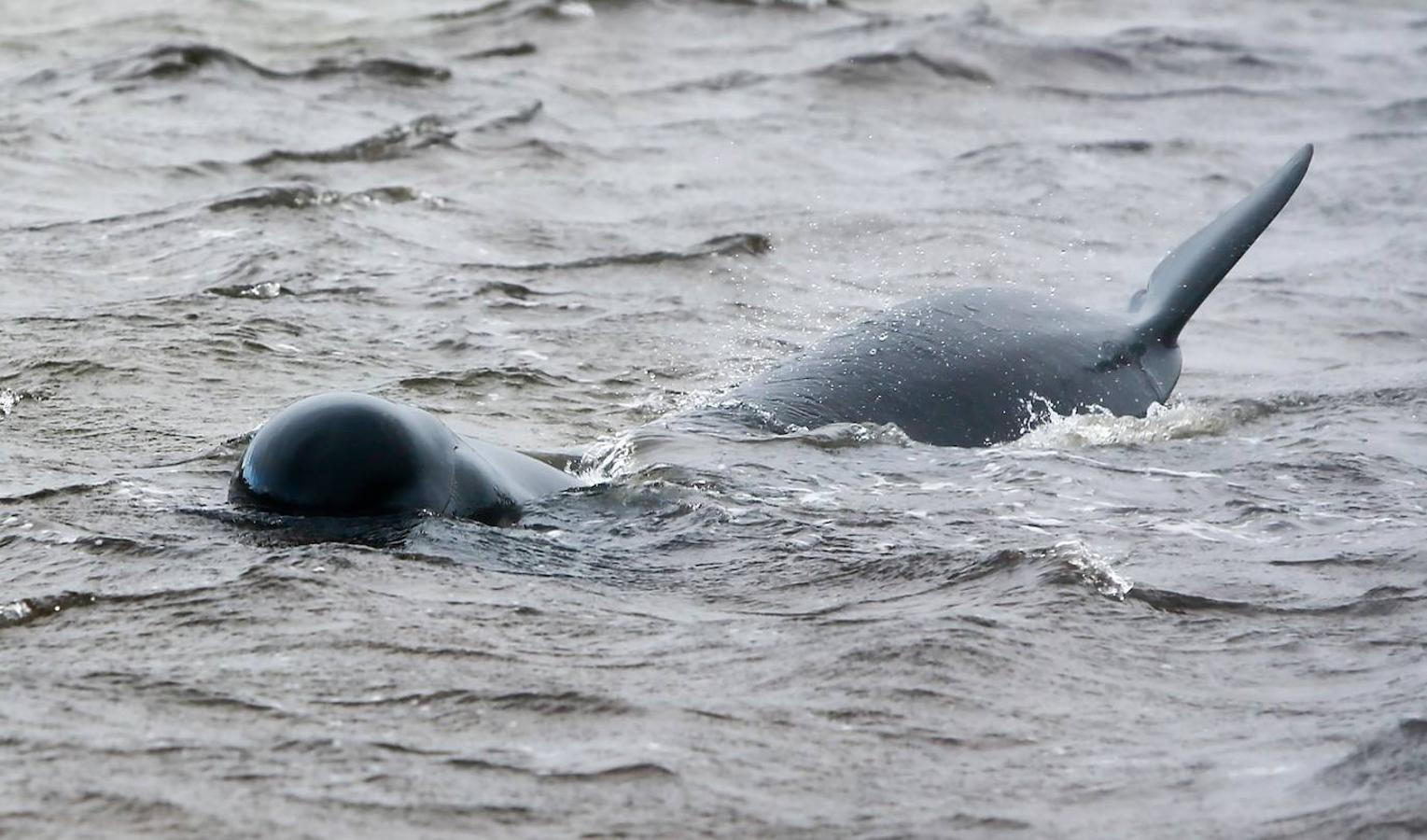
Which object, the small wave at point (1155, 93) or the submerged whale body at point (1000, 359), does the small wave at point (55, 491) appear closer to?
the submerged whale body at point (1000, 359)

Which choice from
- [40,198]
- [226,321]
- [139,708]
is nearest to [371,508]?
[139,708]

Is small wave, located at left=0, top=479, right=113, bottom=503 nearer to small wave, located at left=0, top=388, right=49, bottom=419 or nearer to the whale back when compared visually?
small wave, located at left=0, top=388, right=49, bottom=419

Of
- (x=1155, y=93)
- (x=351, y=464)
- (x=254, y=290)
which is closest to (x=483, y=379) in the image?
(x=254, y=290)

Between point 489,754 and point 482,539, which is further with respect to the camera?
point 482,539

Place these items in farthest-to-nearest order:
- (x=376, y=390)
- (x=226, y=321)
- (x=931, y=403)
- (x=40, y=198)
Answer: (x=40, y=198) → (x=226, y=321) → (x=376, y=390) → (x=931, y=403)

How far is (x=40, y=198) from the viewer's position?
10.8m

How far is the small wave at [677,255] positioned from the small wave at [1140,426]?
132 inches

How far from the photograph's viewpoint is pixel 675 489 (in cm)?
592

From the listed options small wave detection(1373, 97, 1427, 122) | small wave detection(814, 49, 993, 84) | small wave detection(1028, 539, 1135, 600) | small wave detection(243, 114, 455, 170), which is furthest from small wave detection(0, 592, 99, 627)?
small wave detection(1373, 97, 1427, 122)

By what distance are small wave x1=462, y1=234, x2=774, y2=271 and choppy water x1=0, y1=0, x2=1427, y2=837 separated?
3cm

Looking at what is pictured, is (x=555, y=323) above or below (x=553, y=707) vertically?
below

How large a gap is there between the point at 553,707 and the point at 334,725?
0.46 meters

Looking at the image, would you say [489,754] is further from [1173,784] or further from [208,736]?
[1173,784]

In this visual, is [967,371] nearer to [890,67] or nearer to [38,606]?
[38,606]
